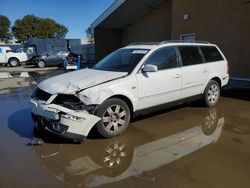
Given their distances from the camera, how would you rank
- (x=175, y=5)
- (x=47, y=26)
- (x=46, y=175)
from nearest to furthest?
A: 1. (x=46, y=175)
2. (x=175, y=5)
3. (x=47, y=26)

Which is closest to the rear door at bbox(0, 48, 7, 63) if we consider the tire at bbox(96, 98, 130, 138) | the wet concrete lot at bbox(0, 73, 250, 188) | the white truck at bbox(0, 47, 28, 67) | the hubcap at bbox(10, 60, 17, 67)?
the white truck at bbox(0, 47, 28, 67)

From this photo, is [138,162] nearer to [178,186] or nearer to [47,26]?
[178,186]

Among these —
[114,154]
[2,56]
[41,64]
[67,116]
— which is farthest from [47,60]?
[114,154]

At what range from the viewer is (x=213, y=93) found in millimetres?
6934

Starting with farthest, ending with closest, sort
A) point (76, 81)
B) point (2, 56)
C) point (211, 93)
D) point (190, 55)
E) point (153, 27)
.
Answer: point (2, 56) < point (153, 27) < point (211, 93) < point (190, 55) < point (76, 81)

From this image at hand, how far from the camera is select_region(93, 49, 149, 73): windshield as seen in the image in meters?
5.42

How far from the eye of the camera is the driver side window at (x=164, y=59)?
5.55 meters

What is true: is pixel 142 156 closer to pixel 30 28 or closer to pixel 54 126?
pixel 54 126

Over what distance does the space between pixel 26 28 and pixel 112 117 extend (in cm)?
6622

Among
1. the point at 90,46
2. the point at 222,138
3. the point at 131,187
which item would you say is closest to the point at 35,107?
the point at 131,187

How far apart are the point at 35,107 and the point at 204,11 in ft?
33.0

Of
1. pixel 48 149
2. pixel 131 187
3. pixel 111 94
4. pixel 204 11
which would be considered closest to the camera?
pixel 131 187

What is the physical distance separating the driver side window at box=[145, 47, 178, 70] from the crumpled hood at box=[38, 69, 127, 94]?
2.77 feet

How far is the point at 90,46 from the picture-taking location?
26766mm
